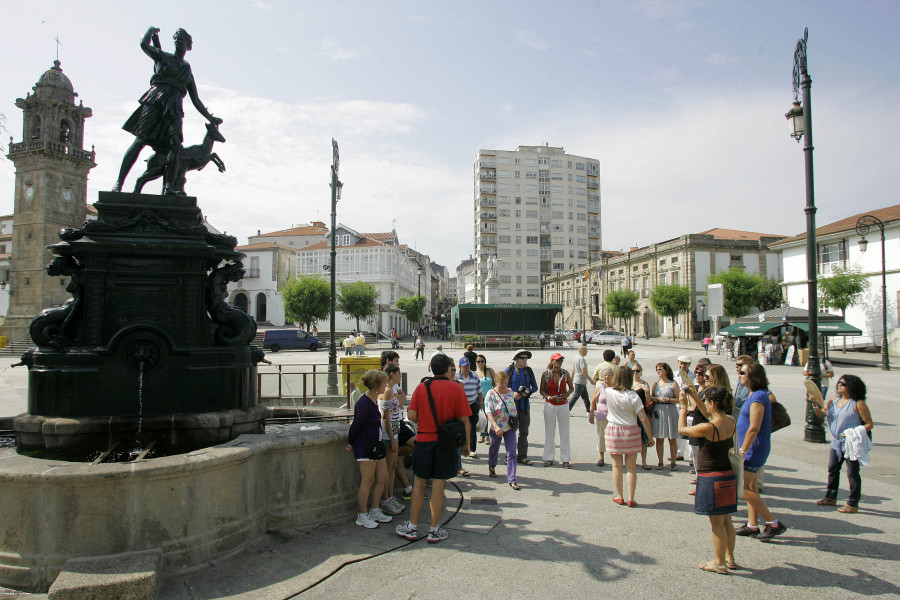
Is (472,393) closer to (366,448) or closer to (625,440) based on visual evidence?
(625,440)

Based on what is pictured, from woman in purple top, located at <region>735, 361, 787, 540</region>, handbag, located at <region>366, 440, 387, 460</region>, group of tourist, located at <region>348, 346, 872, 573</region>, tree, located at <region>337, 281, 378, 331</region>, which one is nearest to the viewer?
group of tourist, located at <region>348, 346, 872, 573</region>

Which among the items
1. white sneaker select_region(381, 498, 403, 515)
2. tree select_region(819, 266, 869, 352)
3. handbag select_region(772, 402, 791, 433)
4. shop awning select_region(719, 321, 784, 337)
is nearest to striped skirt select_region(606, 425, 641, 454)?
handbag select_region(772, 402, 791, 433)

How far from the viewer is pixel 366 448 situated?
4.86 metres

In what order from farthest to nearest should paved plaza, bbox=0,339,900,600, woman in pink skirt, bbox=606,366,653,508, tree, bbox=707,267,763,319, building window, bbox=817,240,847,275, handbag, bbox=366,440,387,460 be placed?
tree, bbox=707,267,763,319 < building window, bbox=817,240,847,275 < woman in pink skirt, bbox=606,366,653,508 < handbag, bbox=366,440,387,460 < paved plaza, bbox=0,339,900,600

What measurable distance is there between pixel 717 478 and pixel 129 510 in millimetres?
4184

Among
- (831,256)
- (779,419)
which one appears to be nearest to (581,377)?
(779,419)

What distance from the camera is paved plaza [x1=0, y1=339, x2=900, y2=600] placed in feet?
12.3

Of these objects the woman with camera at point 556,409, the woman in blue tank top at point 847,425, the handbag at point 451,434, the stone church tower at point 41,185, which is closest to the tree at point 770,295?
the woman with camera at point 556,409

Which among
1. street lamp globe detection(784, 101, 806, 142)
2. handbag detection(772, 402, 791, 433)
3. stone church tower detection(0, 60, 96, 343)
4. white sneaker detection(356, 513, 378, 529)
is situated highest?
stone church tower detection(0, 60, 96, 343)

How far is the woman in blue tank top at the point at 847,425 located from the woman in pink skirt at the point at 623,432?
1910 millimetres

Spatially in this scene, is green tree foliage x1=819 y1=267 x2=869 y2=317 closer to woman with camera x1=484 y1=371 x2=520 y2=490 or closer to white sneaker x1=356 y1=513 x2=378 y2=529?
woman with camera x1=484 y1=371 x2=520 y2=490

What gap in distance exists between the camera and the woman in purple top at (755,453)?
15.5 feet

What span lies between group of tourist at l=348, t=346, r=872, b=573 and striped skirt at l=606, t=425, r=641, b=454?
0.03 feet

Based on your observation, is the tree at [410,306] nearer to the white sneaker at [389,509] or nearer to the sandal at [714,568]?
the white sneaker at [389,509]
